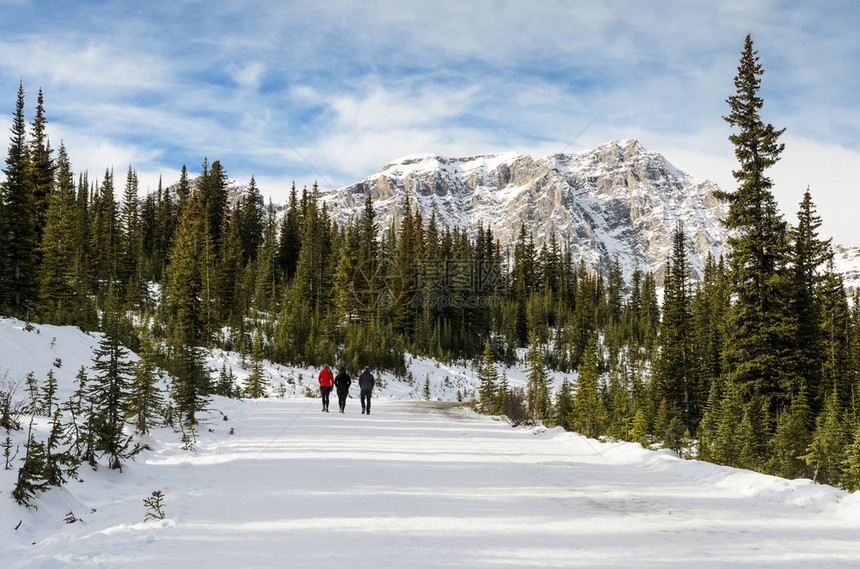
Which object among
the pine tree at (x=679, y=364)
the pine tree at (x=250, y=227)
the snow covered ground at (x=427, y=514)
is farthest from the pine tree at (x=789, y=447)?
the pine tree at (x=250, y=227)

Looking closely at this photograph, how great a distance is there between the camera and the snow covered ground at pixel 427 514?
15.7 feet

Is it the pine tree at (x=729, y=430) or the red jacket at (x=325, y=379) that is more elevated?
the red jacket at (x=325, y=379)

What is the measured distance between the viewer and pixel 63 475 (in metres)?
7.14

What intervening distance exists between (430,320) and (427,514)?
175 feet

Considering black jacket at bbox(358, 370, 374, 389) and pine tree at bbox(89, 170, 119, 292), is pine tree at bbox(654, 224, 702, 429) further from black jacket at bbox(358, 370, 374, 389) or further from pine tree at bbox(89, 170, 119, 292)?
pine tree at bbox(89, 170, 119, 292)

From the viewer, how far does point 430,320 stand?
59.4m

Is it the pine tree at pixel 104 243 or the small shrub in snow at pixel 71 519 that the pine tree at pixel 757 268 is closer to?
the small shrub in snow at pixel 71 519

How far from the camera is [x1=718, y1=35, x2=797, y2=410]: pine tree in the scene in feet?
75.5

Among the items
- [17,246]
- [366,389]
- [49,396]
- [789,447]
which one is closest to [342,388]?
[366,389]

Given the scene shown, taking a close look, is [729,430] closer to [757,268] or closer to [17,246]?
[757,268]

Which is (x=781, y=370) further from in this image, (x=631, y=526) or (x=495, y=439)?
(x=631, y=526)

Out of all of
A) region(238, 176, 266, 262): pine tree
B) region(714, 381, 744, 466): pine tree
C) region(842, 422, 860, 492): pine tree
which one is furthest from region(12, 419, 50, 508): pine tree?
region(238, 176, 266, 262): pine tree

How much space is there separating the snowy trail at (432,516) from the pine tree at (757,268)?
16808mm

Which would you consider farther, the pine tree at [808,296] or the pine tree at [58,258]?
the pine tree at [58,258]
